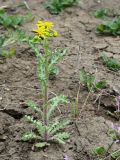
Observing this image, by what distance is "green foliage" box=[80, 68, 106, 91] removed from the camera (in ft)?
10.1

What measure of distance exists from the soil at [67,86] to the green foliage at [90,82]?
6 cm

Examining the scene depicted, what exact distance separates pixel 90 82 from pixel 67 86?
197mm

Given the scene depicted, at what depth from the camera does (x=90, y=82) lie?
10.2ft

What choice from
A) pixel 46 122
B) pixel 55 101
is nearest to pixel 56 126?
pixel 46 122

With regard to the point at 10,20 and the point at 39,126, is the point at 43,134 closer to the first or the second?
the point at 39,126

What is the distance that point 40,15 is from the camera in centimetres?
443

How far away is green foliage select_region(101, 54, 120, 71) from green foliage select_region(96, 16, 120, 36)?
535mm

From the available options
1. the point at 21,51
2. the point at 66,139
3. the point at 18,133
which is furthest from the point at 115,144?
the point at 21,51

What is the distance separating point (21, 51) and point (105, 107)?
1.07m

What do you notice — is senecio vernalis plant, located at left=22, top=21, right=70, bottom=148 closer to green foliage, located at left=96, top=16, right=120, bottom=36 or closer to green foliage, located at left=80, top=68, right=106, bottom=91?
green foliage, located at left=80, top=68, right=106, bottom=91

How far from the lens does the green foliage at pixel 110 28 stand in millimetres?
3936

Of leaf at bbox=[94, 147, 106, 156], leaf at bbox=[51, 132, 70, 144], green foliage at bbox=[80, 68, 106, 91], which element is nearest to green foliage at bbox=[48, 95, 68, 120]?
leaf at bbox=[51, 132, 70, 144]

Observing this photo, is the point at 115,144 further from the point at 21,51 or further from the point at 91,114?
the point at 21,51

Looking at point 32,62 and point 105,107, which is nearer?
point 105,107
